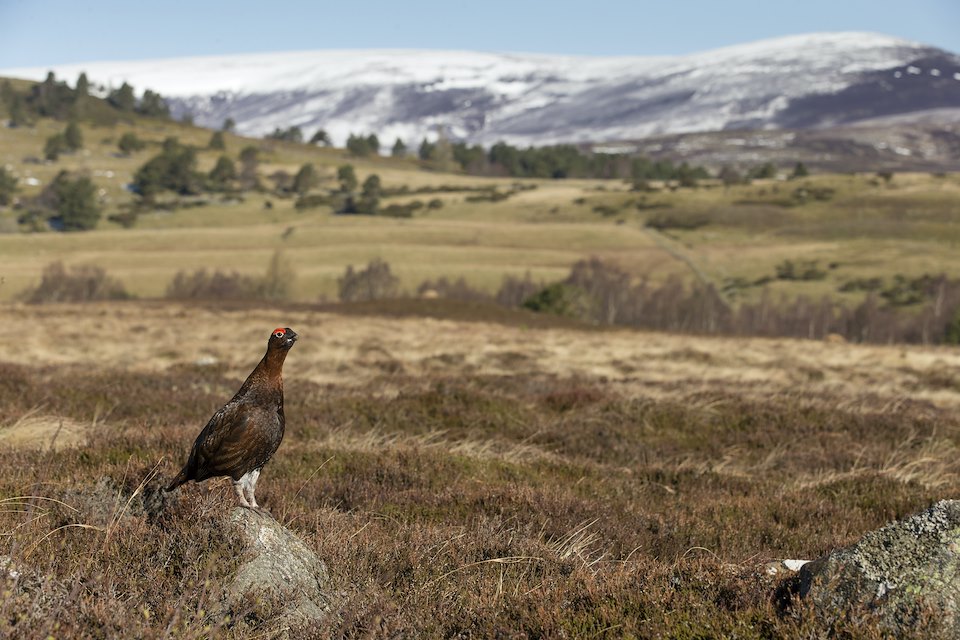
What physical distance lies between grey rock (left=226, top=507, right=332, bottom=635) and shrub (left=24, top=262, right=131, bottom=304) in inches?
3238

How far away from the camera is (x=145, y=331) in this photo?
34938 millimetres

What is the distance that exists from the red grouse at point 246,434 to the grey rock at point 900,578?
363cm

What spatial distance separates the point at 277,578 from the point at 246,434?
3.87 ft

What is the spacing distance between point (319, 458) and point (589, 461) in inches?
137

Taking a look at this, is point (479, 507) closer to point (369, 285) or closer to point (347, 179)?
point (369, 285)

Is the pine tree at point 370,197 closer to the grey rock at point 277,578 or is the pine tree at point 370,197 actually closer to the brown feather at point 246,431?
the brown feather at point 246,431

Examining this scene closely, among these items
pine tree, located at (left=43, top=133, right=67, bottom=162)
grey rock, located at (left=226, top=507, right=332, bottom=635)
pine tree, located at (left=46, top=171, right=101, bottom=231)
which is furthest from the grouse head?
pine tree, located at (left=43, top=133, right=67, bottom=162)

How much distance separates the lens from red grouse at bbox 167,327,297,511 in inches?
238

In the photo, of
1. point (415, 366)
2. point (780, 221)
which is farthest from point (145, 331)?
point (780, 221)

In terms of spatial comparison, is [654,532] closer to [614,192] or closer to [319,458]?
[319,458]

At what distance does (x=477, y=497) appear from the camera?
8.05 m

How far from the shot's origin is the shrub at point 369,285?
96.1 meters

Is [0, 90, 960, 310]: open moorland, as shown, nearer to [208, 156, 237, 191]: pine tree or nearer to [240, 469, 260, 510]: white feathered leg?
[208, 156, 237, 191]: pine tree

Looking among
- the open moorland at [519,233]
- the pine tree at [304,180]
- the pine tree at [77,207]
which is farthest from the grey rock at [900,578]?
the pine tree at [304,180]
